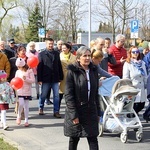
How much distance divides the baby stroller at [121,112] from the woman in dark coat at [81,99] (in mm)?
1781

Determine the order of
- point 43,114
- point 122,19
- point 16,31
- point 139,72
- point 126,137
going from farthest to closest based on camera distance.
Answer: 1. point 16,31
2. point 122,19
3. point 43,114
4. point 139,72
5. point 126,137

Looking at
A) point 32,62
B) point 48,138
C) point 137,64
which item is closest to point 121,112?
point 137,64

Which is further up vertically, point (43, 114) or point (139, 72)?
point (139, 72)

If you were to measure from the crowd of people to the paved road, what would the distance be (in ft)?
1.04

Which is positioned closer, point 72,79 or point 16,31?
point 72,79

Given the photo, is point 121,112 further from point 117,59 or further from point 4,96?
point 4,96

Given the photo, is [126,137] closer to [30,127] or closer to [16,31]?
[30,127]

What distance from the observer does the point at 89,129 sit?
506cm

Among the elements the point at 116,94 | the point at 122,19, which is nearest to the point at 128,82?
the point at 116,94

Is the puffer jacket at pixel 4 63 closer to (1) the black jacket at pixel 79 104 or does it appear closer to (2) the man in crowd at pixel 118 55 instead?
(2) the man in crowd at pixel 118 55

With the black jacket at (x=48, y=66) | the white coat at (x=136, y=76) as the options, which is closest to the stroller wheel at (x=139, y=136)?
the white coat at (x=136, y=76)

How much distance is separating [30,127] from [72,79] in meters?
3.43

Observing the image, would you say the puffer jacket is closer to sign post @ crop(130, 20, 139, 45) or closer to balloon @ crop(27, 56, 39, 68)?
balloon @ crop(27, 56, 39, 68)

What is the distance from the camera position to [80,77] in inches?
198
